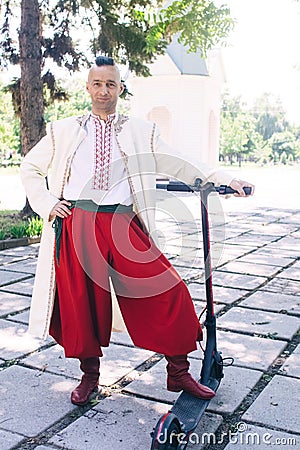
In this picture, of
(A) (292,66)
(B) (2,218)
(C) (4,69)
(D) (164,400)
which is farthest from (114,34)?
(A) (292,66)

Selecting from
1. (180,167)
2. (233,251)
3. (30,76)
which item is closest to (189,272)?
(233,251)

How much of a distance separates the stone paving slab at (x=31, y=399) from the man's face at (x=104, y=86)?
1.51m

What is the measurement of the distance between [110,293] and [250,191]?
85 cm

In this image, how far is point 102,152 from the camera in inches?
113

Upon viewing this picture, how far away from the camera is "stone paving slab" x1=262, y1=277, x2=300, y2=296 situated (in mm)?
5367

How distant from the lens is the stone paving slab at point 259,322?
4.19 metres

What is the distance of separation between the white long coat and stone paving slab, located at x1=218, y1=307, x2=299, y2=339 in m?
1.64

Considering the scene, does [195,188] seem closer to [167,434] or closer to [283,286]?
[167,434]

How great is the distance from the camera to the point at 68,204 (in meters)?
2.84

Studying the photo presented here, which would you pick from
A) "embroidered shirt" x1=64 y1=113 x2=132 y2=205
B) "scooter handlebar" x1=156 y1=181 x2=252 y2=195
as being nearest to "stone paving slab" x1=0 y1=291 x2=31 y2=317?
"embroidered shirt" x1=64 y1=113 x2=132 y2=205

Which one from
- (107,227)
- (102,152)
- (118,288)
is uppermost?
(102,152)

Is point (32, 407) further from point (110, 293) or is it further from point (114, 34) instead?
point (114, 34)

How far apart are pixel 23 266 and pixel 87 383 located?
3.49 metres

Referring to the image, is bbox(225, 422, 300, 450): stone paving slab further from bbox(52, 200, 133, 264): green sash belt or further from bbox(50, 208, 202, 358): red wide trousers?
bbox(52, 200, 133, 264): green sash belt
